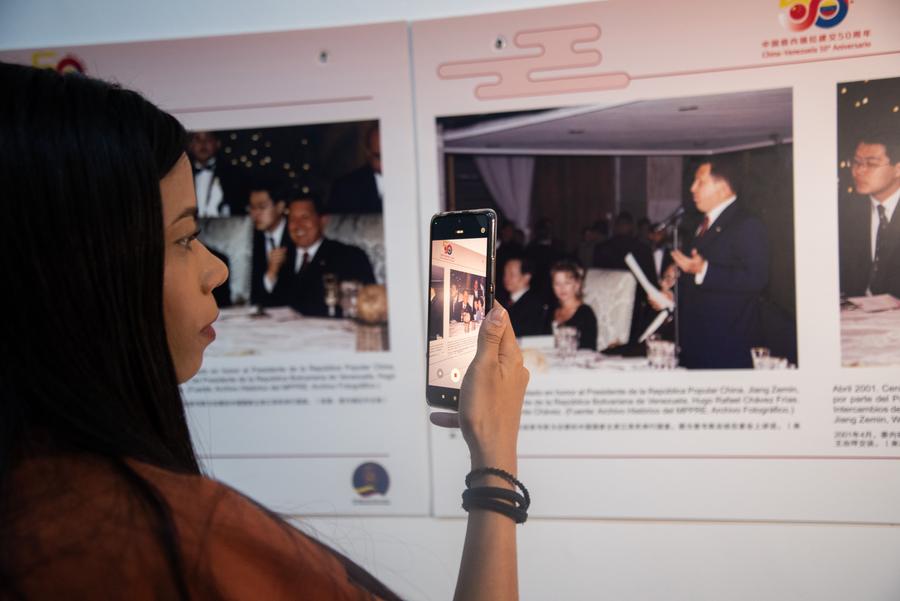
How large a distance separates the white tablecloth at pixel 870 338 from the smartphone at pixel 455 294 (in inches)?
51.6

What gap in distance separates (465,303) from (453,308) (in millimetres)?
36

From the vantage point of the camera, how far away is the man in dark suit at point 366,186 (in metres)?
2.22

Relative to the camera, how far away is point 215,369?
236 centimetres

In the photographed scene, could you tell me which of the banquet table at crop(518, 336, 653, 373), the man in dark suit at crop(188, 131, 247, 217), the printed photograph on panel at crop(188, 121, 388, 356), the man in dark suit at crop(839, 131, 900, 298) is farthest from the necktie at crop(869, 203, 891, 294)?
the man in dark suit at crop(188, 131, 247, 217)

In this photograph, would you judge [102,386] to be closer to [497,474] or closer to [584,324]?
[497,474]

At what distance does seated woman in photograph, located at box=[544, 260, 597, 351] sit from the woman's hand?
3.41ft

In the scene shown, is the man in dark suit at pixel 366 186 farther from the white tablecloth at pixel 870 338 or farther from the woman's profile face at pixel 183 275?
the white tablecloth at pixel 870 338

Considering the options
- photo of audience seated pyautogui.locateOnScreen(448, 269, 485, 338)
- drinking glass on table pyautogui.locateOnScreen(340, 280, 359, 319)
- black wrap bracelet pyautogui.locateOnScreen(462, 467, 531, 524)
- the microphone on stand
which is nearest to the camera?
black wrap bracelet pyautogui.locateOnScreen(462, 467, 531, 524)

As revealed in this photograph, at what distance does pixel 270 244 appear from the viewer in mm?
2311

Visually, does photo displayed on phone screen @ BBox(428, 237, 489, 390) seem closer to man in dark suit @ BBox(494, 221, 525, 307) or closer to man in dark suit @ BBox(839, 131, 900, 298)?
man in dark suit @ BBox(494, 221, 525, 307)

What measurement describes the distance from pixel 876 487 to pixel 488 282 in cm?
157

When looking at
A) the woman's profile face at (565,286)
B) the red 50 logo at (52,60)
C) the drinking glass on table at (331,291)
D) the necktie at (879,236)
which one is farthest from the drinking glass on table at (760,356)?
the red 50 logo at (52,60)

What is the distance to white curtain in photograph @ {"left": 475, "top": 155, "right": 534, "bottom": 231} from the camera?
2115 millimetres

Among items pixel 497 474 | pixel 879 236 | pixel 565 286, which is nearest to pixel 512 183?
pixel 565 286
